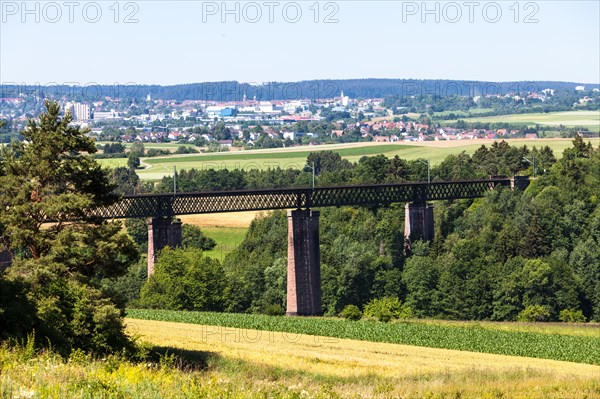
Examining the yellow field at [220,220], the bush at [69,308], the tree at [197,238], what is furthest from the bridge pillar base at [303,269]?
the bush at [69,308]

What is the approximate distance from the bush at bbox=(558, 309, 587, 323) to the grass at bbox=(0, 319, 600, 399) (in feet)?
119

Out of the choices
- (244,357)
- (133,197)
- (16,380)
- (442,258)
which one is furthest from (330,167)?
(16,380)

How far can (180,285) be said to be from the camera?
76.0 m

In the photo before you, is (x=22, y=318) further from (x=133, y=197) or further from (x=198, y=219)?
(x=198, y=219)

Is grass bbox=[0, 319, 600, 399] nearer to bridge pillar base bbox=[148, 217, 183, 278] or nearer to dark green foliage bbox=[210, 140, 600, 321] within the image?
bridge pillar base bbox=[148, 217, 183, 278]

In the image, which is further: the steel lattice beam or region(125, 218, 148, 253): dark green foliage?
region(125, 218, 148, 253): dark green foliage

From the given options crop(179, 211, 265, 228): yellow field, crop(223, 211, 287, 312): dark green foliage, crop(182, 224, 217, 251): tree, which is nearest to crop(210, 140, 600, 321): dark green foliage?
crop(223, 211, 287, 312): dark green foliage

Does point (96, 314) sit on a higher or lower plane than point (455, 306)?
higher

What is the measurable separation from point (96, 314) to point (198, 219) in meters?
96.8

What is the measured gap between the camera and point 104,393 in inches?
764

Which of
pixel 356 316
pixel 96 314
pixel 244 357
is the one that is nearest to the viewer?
pixel 96 314

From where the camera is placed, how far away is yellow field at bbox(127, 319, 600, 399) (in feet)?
89.5

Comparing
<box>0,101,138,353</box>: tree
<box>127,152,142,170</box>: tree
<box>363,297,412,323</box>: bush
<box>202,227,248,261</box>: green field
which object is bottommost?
<box>363,297,412,323</box>: bush

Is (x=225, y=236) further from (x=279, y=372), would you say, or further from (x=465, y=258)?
(x=279, y=372)
